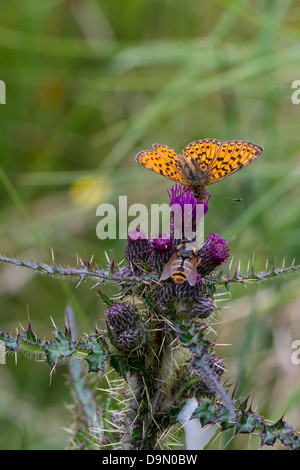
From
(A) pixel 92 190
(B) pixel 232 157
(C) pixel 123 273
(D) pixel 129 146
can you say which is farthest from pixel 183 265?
(A) pixel 92 190

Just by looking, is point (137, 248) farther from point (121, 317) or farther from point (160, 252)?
point (121, 317)

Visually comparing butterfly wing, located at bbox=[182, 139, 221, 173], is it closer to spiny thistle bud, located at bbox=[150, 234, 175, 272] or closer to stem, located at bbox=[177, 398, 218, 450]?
spiny thistle bud, located at bbox=[150, 234, 175, 272]

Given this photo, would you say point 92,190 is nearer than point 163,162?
No

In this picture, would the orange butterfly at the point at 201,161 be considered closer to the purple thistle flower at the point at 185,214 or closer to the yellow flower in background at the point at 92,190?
the purple thistle flower at the point at 185,214

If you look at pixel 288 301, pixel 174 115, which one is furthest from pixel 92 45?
pixel 288 301

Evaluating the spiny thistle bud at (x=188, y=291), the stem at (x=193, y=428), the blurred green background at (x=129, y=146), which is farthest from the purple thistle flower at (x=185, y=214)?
the blurred green background at (x=129, y=146)

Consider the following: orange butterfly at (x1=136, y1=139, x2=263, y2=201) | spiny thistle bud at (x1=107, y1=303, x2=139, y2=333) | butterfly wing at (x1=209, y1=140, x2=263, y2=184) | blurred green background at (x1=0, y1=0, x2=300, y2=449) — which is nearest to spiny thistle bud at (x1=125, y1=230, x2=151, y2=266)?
spiny thistle bud at (x1=107, y1=303, x2=139, y2=333)
